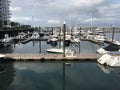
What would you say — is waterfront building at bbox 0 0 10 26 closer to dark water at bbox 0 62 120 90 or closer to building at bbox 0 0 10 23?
building at bbox 0 0 10 23

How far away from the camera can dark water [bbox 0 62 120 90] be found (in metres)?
33.2

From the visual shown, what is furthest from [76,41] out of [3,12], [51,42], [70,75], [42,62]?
[3,12]

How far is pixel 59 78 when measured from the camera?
3809 cm

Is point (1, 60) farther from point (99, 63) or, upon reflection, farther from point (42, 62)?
point (99, 63)

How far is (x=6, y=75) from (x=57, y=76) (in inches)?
329

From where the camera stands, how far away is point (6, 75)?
40.3 meters

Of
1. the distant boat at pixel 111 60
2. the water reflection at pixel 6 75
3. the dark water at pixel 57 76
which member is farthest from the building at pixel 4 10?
the distant boat at pixel 111 60

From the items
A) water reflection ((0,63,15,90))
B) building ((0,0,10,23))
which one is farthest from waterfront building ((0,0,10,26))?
water reflection ((0,63,15,90))

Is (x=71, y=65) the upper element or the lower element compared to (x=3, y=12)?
lower

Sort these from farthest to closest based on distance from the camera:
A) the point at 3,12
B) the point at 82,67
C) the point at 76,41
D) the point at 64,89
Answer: the point at 3,12 < the point at 76,41 < the point at 82,67 < the point at 64,89

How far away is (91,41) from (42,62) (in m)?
54.2

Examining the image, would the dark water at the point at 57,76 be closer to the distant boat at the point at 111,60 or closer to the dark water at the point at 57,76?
the dark water at the point at 57,76

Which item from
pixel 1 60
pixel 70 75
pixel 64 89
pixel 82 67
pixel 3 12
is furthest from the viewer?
pixel 3 12

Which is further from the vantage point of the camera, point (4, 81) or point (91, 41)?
point (91, 41)
